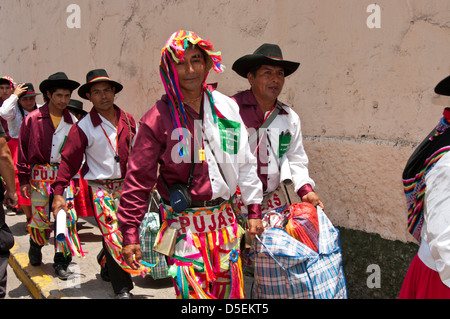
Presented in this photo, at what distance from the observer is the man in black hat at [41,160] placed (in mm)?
5621

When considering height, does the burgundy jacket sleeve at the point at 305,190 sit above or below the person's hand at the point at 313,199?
above

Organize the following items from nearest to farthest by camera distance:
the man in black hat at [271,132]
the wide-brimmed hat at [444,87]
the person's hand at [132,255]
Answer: the wide-brimmed hat at [444,87]
the person's hand at [132,255]
the man in black hat at [271,132]

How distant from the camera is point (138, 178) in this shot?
2980 millimetres

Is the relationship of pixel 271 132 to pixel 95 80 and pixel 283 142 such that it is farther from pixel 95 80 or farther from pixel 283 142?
pixel 95 80

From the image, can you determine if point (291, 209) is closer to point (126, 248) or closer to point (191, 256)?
point (191, 256)

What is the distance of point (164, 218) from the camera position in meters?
3.14

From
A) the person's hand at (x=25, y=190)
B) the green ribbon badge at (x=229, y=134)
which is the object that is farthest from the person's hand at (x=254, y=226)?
the person's hand at (x=25, y=190)

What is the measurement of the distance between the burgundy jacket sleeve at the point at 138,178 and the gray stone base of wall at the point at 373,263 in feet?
7.56

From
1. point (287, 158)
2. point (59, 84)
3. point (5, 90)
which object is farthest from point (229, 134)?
point (5, 90)

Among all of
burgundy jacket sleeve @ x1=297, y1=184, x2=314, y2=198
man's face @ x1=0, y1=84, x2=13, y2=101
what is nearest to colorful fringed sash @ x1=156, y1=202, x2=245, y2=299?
burgundy jacket sleeve @ x1=297, y1=184, x2=314, y2=198

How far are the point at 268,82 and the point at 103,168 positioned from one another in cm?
180

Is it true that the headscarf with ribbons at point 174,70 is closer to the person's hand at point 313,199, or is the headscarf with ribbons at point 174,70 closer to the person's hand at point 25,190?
the person's hand at point 313,199

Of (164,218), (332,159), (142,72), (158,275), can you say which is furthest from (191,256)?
(142,72)

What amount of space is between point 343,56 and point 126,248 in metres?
2.76
